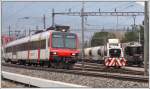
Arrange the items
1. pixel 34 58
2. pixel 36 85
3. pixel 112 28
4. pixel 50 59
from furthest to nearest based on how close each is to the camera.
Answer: pixel 112 28 < pixel 34 58 < pixel 50 59 < pixel 36 85

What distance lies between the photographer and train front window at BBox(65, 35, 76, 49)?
27734 mm

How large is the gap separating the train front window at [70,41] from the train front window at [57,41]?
327mm

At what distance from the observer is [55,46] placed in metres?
27.5

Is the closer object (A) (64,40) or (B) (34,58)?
(A) (64,40)

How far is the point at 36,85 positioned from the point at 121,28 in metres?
56.2

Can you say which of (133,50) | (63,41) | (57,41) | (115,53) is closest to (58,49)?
(57,41)

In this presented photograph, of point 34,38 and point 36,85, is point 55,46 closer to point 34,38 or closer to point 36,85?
point 34,38

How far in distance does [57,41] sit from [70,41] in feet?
2.88

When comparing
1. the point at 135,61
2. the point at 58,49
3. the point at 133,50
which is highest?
the point at 58,49

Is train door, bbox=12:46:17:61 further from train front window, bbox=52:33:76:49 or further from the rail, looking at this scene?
the rail

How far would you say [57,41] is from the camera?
90.6 ft

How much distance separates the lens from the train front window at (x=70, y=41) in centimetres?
2773

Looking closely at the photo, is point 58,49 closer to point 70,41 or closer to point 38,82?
point 70,41

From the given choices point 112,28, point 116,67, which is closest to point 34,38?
point 116,67
